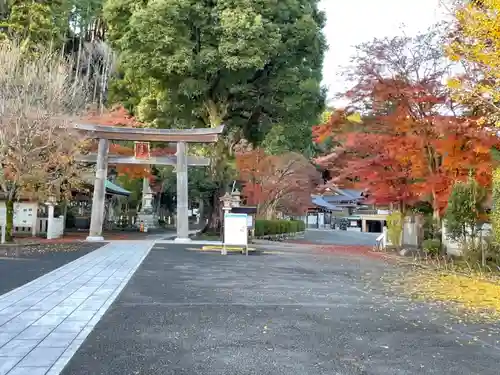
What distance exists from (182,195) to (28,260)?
8.75m

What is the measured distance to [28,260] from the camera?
12.0m

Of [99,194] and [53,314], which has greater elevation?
[99,194]

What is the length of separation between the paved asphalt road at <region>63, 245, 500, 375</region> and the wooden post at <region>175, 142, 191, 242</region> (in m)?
11.1

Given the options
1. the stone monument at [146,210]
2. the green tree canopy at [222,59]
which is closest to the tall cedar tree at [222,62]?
the green tree canopy at [222,59]

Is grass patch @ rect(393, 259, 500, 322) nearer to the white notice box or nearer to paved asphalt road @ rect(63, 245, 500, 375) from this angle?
paved asphalt road @ rect(63, 245, 500, 375)

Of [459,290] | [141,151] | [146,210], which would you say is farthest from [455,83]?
[146,210]

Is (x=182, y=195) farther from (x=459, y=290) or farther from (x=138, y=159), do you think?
(x=459, y=290)

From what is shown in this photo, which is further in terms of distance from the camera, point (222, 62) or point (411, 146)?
point (222, 62)

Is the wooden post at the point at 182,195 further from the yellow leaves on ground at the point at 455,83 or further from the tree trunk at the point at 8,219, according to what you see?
the yellow leaves on ground at the point at 455,83

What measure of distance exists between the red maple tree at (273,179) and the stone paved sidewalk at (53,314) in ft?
53.9

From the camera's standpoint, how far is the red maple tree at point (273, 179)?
2667 centimetres

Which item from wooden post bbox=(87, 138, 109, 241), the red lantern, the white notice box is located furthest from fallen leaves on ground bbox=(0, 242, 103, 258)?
the red lantern

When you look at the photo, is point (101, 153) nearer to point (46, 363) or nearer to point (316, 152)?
point (46, 363)

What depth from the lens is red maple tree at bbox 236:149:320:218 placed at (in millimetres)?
26672
